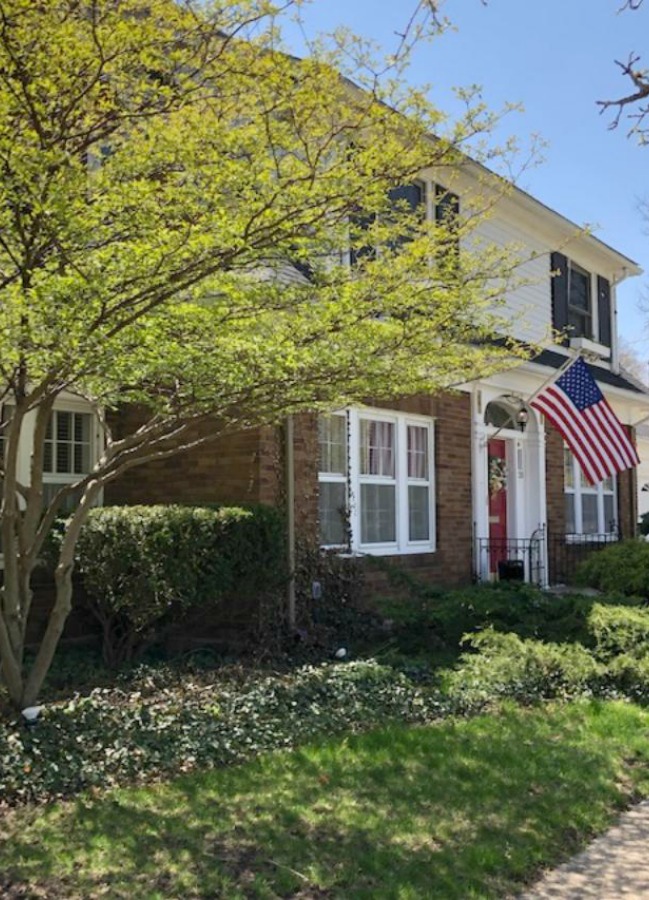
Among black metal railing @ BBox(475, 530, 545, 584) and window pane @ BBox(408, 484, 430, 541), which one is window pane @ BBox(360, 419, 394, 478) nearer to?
window pane @ BBox(408, 484, 430, 541)

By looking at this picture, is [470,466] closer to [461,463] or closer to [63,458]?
[461,463]

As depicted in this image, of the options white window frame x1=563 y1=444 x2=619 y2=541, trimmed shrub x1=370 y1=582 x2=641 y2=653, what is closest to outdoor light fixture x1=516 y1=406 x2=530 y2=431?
white window frame x1=563 y1=444 x2=619 y2=541

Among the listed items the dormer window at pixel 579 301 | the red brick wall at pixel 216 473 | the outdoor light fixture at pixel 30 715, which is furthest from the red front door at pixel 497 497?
the outdoor light fixture at pixel 30 715

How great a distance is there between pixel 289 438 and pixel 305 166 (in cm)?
481

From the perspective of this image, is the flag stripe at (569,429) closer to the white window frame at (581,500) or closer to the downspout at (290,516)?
the white window frame at (581,500)

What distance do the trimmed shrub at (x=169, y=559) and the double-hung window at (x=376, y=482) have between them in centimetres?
210

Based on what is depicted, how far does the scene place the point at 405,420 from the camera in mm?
11656

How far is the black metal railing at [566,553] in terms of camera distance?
1477 centimetres

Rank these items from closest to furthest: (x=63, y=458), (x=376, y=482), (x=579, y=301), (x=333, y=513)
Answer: (x=63, y=458) → (x=333, y=513) → (x=376, y=482) → (x=579, y=301)

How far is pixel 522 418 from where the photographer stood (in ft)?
47.9

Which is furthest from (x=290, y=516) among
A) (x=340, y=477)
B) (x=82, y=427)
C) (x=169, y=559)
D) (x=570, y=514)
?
(x=570, y=514)

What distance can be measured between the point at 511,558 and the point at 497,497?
96 cm

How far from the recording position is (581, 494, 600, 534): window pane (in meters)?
16.4

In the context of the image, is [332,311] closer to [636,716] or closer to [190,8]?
[190,8]
